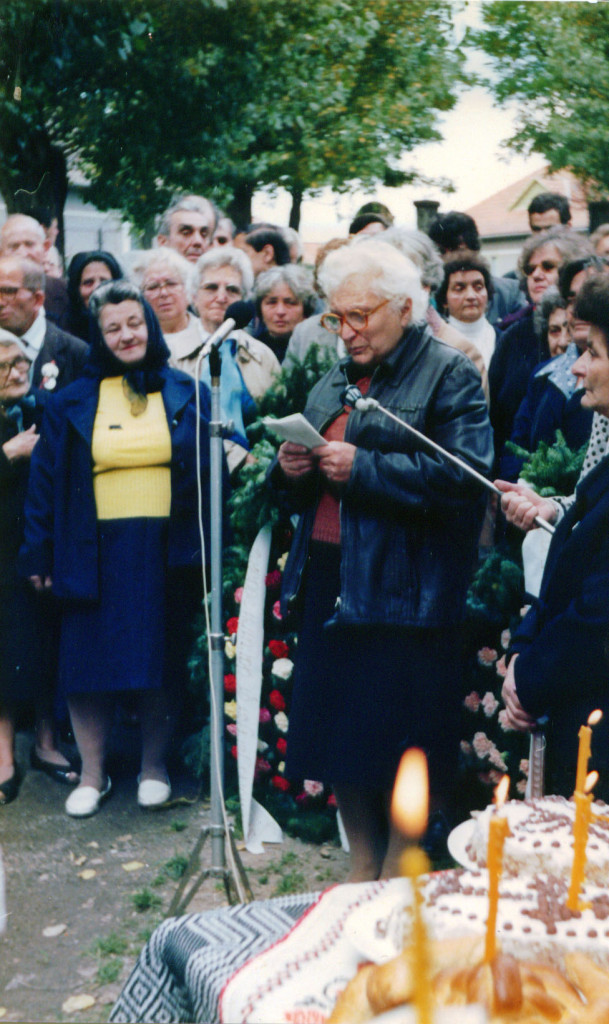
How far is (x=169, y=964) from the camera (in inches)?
66.7

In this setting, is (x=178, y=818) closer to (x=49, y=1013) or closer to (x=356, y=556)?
(x=49, y=1013)

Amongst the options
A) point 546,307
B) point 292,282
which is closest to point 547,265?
point 546,307

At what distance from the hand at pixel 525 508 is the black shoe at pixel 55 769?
237 centimetres

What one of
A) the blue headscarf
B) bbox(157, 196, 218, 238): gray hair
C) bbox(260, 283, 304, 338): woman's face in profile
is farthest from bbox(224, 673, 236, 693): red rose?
bbox(157, 196, 218, 238): gray hair

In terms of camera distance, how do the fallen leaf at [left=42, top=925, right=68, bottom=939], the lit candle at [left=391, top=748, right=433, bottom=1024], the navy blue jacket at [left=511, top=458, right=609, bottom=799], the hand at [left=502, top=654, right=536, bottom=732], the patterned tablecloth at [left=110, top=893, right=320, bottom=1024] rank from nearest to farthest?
the lit candle at [left=391, top=748, right=433, bottom=1024] → the patterned tablecloth at [left=110, top=893, right=320, bottom=1024] → the navy blue jacket at [left=511, top=458, right=609, bottom=799] → the hand at [left=502, top=654, right=536, bottom=732] → the fallen leaf at [left=42, top=925, right=68, bottom=939]

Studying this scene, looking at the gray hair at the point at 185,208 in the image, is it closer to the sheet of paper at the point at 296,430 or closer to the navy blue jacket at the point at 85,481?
the navy blue jacket at the point at 85,481

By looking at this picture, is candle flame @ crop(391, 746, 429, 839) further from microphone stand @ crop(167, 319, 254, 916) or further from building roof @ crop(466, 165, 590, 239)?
building roof @ crop(466, 165, 590, 239)

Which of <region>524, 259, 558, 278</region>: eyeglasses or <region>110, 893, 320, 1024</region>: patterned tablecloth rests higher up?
<region>524, 259, 558, 278</region>: eyeglasses

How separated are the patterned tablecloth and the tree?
2.80 m

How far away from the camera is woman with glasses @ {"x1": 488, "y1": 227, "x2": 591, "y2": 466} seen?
4078 mm

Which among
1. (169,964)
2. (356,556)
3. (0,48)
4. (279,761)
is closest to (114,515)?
(279,761)

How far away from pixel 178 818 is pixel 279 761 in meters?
0.47

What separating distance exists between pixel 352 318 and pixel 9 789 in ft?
7.92

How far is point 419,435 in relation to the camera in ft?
9.07
